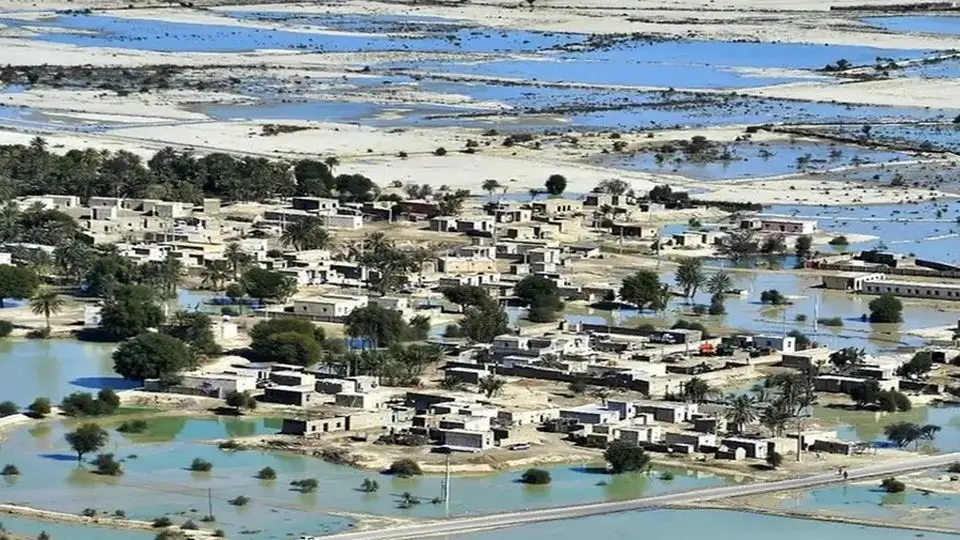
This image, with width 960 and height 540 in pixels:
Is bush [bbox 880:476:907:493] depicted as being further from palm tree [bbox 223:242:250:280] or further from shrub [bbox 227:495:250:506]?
→ palm tree [bbox 223:242:250:280]

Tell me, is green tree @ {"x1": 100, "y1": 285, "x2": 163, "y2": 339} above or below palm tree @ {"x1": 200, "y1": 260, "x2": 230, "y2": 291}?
below

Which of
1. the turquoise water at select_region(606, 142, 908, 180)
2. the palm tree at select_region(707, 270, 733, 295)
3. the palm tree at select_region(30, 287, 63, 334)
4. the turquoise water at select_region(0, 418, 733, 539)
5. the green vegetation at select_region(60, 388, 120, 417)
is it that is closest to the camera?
the turquoise water at select_region(0, 418, 733, 539)

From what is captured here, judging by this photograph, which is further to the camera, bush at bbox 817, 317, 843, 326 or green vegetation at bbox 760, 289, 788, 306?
green vegetation at bbox 760, 289, 788, 306

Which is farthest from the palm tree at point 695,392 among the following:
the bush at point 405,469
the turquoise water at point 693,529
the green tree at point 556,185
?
the green tree at point 556,185

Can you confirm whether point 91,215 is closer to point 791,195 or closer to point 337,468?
point 791,195

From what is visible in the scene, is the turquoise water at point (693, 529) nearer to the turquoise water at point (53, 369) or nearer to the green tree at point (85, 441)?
the green tree at point (85, 441)

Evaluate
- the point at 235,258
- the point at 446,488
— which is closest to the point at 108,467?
the point at 446,488

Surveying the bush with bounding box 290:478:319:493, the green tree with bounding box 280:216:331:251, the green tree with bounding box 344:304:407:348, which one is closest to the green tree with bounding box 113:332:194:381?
the green tree with bounding box 344:304:407:348

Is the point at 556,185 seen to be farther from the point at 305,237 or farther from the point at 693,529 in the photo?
the point at 693,529

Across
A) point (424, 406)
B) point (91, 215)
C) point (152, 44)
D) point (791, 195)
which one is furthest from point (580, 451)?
point (152, 44)
